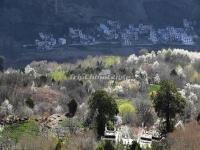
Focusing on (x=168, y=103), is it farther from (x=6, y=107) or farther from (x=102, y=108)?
(x=6, y=107)

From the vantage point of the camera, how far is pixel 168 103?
4311 inches

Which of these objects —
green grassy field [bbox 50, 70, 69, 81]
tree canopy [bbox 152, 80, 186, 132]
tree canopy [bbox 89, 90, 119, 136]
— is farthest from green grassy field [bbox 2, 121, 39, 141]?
green grassy field [bbox 50, 70, 69, 81]

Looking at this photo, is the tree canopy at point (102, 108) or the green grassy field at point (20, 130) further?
the tree canopy at point (102, 108)

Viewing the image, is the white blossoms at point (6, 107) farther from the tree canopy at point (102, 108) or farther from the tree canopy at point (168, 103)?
the tree canopy at point (168, 103)

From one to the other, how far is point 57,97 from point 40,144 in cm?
4283

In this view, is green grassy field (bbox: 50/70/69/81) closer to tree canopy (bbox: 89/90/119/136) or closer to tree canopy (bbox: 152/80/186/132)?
tree canopy (bbox: 89/90/119/136)

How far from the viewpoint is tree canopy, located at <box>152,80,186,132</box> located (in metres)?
109

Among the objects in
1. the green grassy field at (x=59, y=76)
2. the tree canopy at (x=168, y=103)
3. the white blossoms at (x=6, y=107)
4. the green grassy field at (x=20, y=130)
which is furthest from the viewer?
the green grassy field at (x=59, y=76)

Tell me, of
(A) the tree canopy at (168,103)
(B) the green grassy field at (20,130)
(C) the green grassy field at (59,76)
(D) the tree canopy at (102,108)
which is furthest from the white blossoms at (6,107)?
(C) the green grassy field at (59,76)

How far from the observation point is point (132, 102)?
13225cm

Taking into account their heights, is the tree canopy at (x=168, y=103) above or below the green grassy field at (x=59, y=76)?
above

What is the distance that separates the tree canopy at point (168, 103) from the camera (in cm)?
10881

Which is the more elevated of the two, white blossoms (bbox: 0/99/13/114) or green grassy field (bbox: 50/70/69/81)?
white blossoms (bbox: 0/99/13/114)

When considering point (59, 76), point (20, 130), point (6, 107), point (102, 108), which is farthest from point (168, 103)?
point (59, 76)
